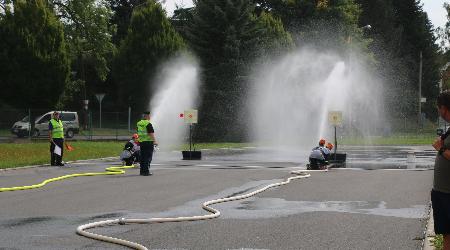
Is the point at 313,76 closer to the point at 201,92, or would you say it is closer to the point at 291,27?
the point at 201,92

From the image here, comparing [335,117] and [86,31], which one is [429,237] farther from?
[86,31]

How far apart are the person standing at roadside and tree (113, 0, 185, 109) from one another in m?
58.2

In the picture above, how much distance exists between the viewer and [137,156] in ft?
78.8

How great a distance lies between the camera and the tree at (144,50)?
64.9 meters

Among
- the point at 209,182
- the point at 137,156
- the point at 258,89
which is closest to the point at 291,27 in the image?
the point at 258,89

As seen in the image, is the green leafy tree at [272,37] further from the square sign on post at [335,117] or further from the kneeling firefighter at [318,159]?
the kneeling firefighter at [318,159]

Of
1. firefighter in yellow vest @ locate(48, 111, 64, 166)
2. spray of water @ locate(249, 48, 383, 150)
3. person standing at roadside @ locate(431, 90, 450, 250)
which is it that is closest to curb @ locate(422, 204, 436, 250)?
person standing at roadside @ locate(431, 90, 450, 250)

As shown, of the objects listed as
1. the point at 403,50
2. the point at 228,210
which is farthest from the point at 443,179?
the point at 403,50

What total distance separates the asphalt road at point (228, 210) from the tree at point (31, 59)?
34204 millimetres

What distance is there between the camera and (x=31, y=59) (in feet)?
178

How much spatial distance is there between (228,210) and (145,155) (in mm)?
8070

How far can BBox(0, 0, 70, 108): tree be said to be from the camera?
54.1 meters

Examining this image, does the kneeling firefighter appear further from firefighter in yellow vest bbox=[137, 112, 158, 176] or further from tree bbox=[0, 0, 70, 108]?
tree bbox=[0, 0, 70, 108]

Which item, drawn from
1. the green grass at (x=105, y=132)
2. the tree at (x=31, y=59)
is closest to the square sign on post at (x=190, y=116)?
the green grass at (x=105, y=132)
